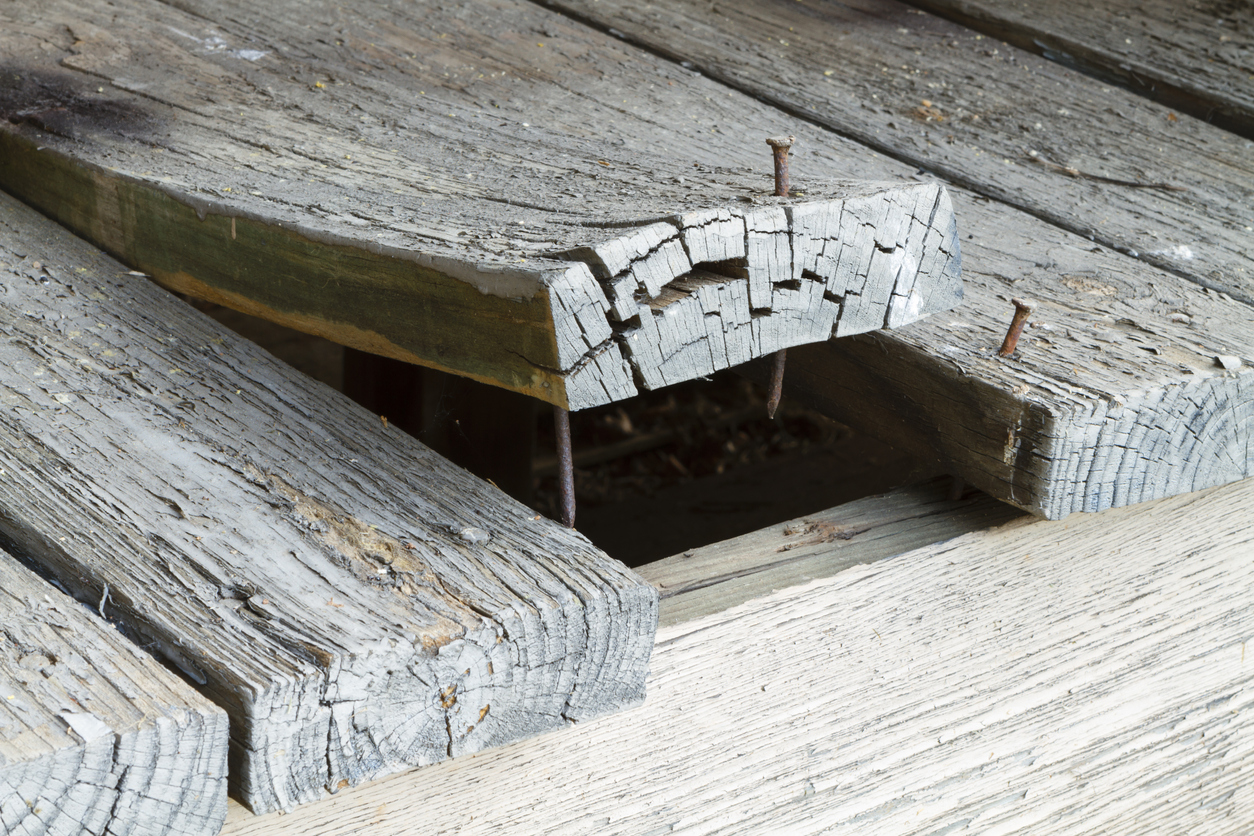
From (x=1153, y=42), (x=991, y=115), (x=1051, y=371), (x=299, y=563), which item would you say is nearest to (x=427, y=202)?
(x=299, y=563)

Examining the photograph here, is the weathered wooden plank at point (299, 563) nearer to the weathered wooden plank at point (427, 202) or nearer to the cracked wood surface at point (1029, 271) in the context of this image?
the weathered wooden plank at point (427, 202)

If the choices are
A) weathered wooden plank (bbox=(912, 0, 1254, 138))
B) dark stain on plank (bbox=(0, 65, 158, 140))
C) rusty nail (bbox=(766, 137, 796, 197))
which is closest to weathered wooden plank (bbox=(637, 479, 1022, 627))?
rusty nail (bbox=(766, 137, 796, 197))

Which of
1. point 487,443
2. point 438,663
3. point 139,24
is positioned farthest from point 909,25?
point 438,663

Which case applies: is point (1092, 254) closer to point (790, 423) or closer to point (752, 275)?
point (752, 275)

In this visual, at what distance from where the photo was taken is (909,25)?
2.03 m

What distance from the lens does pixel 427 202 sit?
1.05m

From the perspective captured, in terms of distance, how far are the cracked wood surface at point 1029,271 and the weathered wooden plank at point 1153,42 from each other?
7 cm

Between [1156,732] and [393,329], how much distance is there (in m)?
1.11

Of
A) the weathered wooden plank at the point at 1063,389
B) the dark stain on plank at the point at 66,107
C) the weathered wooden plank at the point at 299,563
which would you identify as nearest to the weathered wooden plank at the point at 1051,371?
the weathered wooden plank at the point at 1063,389

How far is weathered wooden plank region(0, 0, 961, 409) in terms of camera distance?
33.1 inches

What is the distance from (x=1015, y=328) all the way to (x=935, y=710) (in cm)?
43

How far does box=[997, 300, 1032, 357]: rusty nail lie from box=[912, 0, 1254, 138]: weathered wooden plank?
993 mm

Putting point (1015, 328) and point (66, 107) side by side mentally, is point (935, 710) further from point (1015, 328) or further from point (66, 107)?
point (66, 107)

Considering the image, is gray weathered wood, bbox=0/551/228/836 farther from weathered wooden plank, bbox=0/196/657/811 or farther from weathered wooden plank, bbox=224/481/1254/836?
weathered wooden plank, bbox=224/481/1254/836
